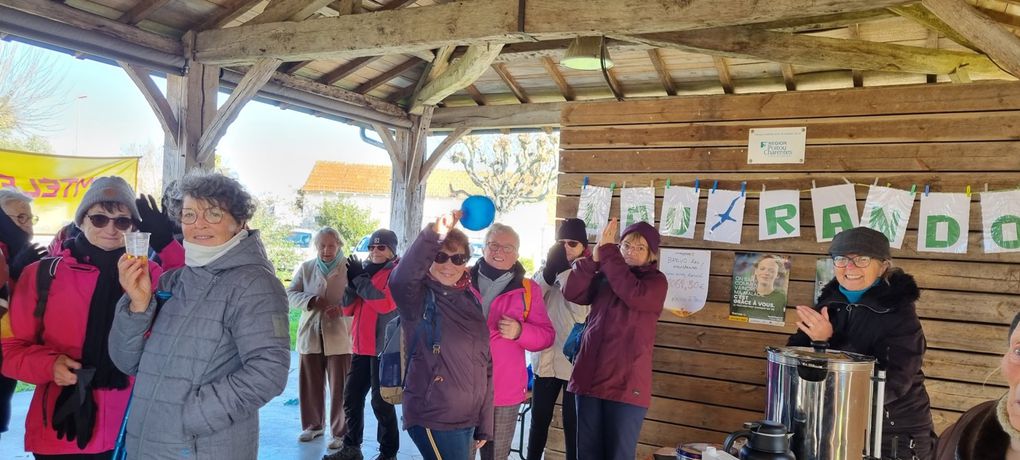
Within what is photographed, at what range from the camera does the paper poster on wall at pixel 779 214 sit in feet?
14.0

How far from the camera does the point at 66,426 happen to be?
2.33 metres

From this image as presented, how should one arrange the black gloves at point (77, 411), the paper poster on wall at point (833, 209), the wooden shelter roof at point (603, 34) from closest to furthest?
the black gloves at point (77, 411), the wooden shelter roof at point (603, 34), the paper poster on wall at point (833, 209)

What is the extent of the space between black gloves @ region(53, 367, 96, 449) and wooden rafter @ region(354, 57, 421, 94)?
16.4 ft

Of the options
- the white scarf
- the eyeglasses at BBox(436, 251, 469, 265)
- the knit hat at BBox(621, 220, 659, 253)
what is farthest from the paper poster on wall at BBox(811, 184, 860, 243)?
the white scarf

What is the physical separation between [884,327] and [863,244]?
313mm

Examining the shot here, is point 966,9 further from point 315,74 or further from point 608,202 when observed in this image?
point 315,74

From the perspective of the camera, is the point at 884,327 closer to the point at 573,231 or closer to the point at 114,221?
the point at 573,231

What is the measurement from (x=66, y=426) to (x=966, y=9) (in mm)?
4368

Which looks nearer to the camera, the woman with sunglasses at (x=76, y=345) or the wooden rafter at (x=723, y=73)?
the woman with sunglasses at (x=76, y=345)

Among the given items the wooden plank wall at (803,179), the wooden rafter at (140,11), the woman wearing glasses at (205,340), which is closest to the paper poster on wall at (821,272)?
the wooden plank wall at (803,179)

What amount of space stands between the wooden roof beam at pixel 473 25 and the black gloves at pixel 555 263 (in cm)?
131

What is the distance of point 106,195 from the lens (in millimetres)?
2510

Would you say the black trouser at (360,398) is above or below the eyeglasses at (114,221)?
below

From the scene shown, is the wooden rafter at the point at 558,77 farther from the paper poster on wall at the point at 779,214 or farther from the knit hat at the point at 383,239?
the paper poster on wall at the point at 779,214
